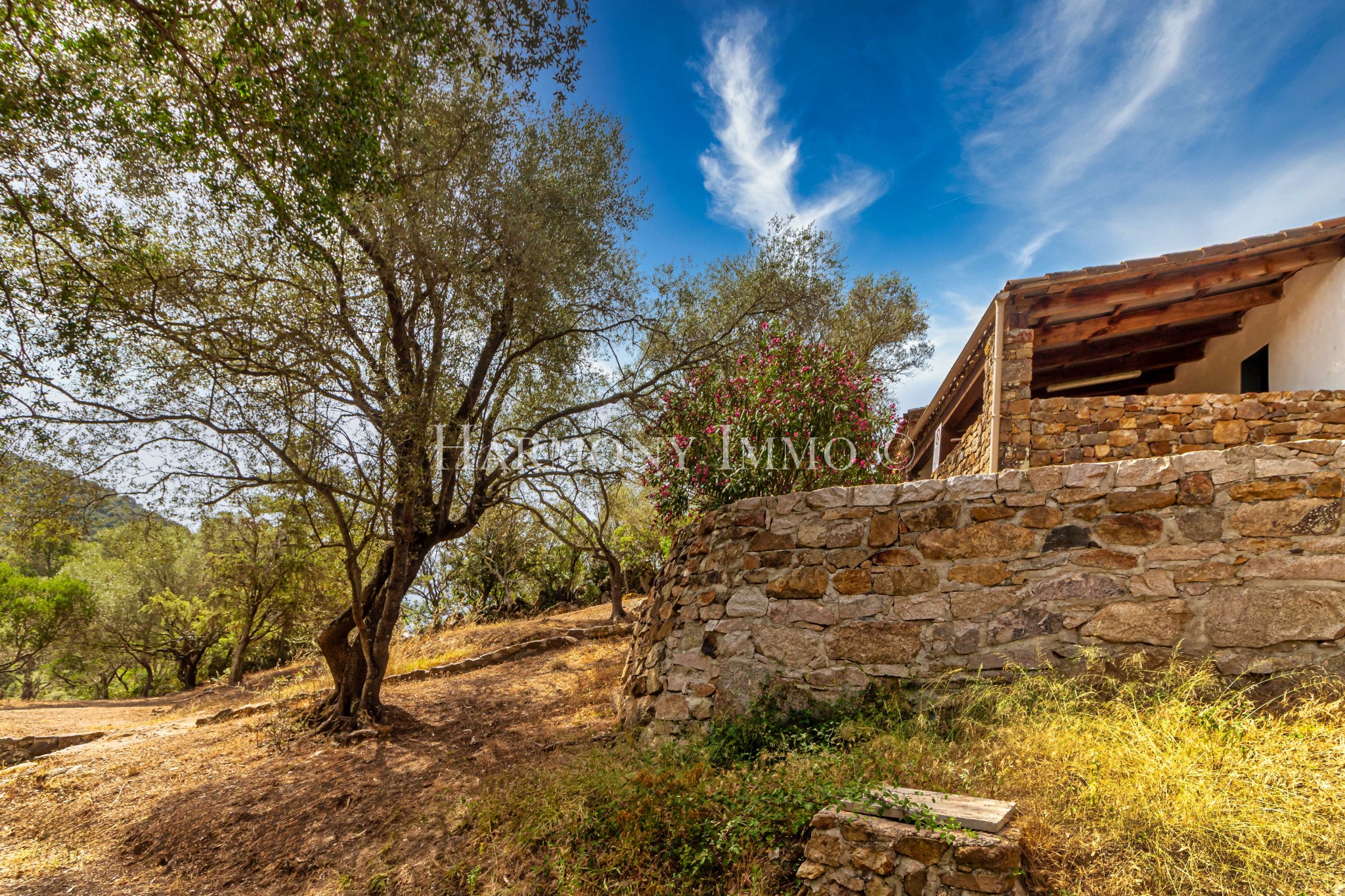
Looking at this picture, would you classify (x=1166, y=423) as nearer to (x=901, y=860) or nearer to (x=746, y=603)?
(x=746, y=603)

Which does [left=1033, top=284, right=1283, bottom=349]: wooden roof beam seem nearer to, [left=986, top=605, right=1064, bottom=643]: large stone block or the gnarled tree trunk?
[left=986, top=605, right=1064, bottom=643]: large stone block

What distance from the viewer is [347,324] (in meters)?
6.11

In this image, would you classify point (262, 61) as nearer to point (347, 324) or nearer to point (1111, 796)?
point (347, 324)

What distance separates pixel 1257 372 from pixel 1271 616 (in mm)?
6637

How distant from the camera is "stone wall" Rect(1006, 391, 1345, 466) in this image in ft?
22.9

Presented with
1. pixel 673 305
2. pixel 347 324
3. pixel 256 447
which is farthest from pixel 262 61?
pixel 673 305

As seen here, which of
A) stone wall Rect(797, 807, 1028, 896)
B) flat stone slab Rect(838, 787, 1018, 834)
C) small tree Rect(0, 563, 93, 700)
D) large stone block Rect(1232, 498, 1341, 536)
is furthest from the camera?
small tree Rect(0, 563, 93, 700)

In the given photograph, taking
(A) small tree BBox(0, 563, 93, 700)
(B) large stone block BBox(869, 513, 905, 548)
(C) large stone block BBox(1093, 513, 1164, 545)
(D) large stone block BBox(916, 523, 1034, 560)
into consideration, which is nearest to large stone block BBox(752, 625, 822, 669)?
(B) large stone block BBox(869, 513, 905, 548)

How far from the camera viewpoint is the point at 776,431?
7289 mm

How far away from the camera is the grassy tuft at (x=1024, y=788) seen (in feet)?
9.00

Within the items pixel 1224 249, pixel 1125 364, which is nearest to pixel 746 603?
pixel 1224 249

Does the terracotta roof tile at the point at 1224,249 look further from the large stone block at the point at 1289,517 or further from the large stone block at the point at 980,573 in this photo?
the large stone block at the point at 980,573

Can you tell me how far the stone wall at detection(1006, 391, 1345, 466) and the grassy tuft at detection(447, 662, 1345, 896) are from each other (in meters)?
3.93

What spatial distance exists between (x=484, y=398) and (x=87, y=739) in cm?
639
